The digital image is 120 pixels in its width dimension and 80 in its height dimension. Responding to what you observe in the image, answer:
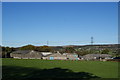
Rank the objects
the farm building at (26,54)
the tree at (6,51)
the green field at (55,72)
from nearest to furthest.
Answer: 1. the green field at (55,72)
2. the tree at (6,51)
3. the farm building at (26,54)

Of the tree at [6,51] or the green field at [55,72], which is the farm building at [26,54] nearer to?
the tree at [6,51]

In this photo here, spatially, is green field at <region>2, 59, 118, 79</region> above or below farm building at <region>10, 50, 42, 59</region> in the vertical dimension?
above

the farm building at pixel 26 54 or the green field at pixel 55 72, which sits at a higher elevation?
the green field at pixel 55 72

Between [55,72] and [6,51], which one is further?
[6,51]

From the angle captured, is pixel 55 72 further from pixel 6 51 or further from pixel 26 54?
pixel 6 51

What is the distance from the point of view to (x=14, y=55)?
1946 inches

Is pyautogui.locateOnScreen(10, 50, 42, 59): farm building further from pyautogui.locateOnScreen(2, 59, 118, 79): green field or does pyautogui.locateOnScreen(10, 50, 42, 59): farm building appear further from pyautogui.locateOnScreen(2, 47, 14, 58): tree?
pyautogui.locateOnScreen(2, 59, 118, 79): green field

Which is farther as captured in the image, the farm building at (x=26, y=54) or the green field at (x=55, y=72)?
the farm building at (x=26, y=54)

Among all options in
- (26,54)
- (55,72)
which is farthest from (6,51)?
(55,72)

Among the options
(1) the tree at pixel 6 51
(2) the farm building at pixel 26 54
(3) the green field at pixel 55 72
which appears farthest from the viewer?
(2) the farm building at pixel 26 54

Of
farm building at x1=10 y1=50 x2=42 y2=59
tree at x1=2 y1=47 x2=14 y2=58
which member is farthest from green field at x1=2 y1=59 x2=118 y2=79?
farm building at x1=10 y1=50 x2=42 y2=59

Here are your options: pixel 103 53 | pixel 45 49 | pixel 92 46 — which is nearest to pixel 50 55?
pixel 45 49

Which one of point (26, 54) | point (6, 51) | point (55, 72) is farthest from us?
point (26, 54)

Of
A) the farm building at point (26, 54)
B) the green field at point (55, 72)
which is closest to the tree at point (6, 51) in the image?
the farm building at point (26, 54)
